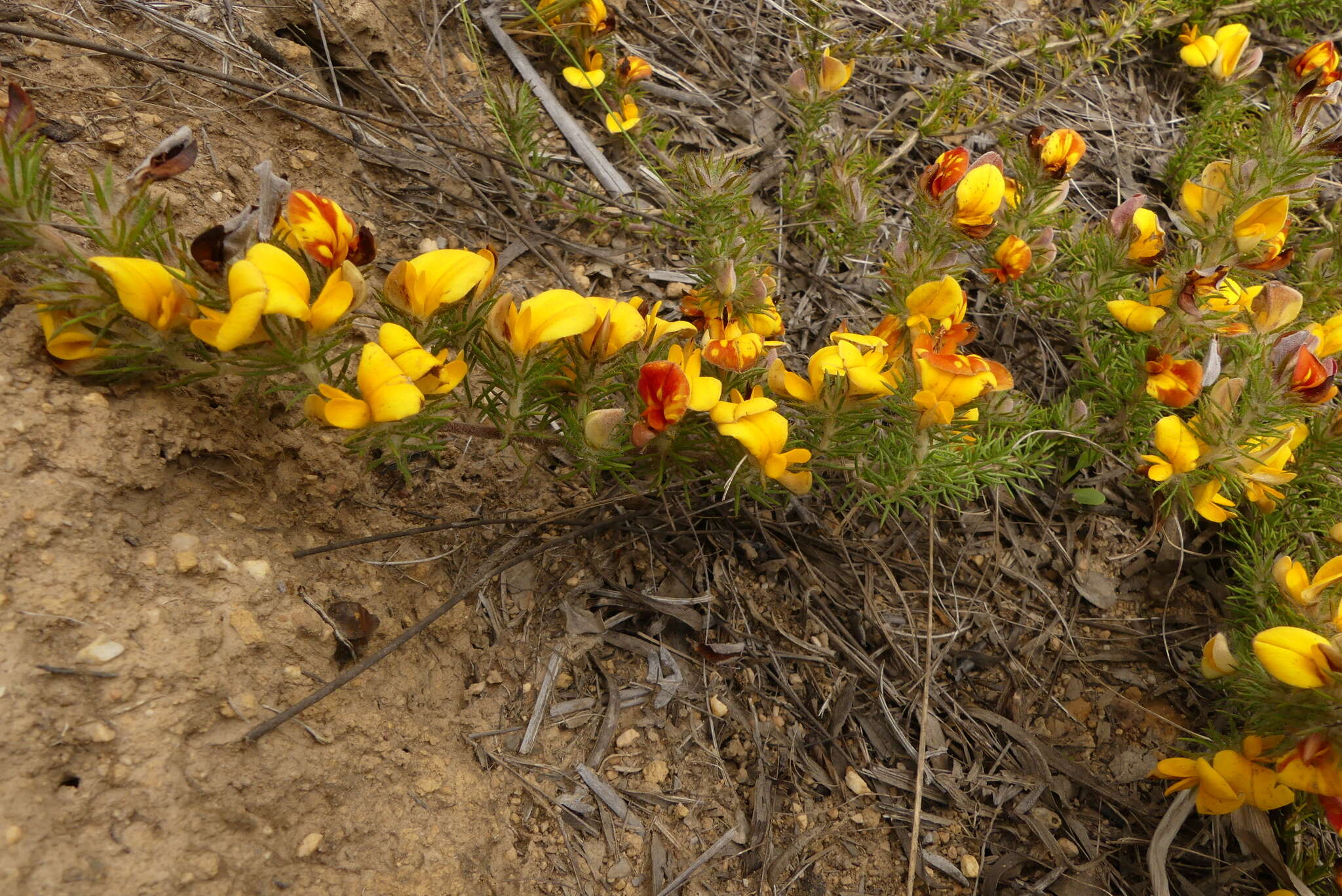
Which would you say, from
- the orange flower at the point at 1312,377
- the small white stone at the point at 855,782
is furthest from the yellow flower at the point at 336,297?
the orange flower at the point at 1312,377

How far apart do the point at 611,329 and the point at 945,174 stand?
112cm

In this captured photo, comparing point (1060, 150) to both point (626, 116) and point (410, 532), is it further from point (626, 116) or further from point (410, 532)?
point (410, 532)

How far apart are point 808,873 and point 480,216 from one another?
2.35 meters

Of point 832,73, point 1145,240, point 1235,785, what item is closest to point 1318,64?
point 1145,240

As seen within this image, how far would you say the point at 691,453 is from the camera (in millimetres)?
2234

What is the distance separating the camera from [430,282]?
1.80 m

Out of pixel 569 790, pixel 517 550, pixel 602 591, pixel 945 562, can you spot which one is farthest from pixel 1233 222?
pixel 569 790

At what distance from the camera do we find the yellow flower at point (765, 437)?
1880mm

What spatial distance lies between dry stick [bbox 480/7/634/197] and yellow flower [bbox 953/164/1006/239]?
1.32 metres

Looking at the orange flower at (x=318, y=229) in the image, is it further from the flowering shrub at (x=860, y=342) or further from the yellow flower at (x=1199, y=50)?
the yellow flower at (x=1199, y=50)

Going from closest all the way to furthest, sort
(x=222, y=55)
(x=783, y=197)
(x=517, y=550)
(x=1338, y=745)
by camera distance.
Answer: (x=1338, y=745), (x=517, y=550), (x=222, y=55), (x=783, y=197)

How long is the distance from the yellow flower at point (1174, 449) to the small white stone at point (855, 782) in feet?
3.99

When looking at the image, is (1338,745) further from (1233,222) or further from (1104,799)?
(1233,222)

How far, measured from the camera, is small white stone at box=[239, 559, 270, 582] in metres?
1.87
